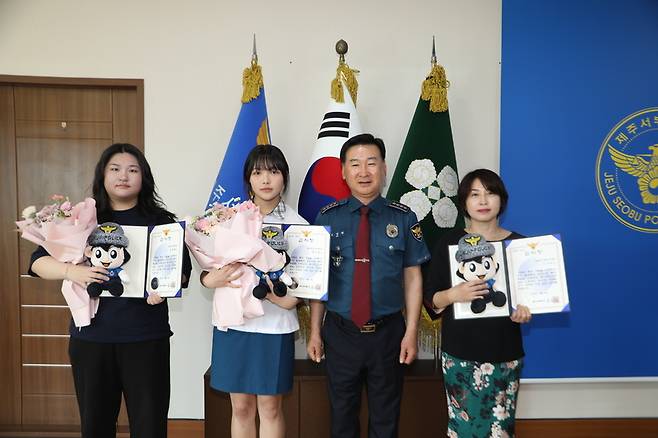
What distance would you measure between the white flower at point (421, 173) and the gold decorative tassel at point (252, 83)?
99 centimetres

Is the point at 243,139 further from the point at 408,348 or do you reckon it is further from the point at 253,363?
the point at 408,348

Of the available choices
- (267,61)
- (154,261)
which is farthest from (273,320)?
(267,61)

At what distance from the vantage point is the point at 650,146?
8.84ft

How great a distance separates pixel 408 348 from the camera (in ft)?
6.13

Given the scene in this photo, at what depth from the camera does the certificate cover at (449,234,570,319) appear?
5.53 feet

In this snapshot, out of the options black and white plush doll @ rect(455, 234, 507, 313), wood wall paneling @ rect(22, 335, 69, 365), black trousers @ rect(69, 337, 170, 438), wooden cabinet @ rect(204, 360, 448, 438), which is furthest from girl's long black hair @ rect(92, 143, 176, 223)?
wood wall paneling @ rect(22, 335, 69, 365)

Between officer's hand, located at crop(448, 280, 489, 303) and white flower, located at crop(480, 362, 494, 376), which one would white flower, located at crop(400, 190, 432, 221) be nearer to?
officer's hand, located at crop(448, 280, 489, 303)

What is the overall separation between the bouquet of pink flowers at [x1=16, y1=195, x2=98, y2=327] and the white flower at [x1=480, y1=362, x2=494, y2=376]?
1563 millimetres

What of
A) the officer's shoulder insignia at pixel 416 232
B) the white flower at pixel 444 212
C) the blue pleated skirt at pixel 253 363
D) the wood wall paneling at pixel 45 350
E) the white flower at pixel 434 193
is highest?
the white flower at pixel 434 193

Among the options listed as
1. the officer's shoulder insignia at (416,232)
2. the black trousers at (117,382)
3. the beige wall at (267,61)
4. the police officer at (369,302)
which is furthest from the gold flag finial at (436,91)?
the black trousers at (117,382)

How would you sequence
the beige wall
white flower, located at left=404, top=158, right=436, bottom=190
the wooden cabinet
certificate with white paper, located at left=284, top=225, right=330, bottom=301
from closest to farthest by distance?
certificate with white paper, located at left=284, top=225, right=330, bottom=301 → the wooden cabinet → white flower, located at left=404, top=158, right=436, bottom=190 → the beige wall

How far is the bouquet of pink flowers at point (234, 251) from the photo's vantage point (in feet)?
5.58

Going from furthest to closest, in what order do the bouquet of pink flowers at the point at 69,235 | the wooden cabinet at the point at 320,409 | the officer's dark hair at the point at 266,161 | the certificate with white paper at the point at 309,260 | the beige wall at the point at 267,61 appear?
1. the beige wall at the point at 267,61
2. the wooden cabinet at the point at 320,409
3. the officer's dark hair at the point at 266,161
4. the certificate with white paper at the point at 309,260
5. the bouquet of pink flowers at the point at 69,235

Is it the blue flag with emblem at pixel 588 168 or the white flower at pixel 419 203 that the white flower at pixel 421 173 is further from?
the blue flag with emblem at pixel 588 168
